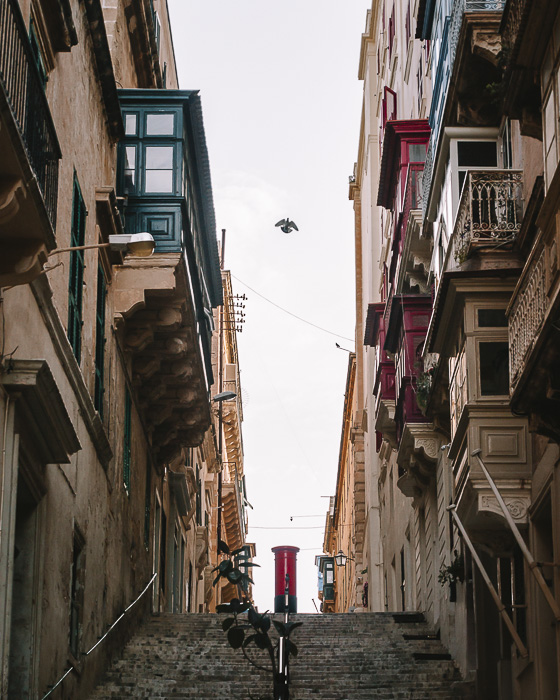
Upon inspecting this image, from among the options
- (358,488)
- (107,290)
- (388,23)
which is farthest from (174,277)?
(358,488)

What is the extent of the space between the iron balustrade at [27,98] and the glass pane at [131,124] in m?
10.6

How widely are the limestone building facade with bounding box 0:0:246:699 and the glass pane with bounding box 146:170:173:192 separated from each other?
34 mm

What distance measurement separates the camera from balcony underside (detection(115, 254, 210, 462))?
22.6 m

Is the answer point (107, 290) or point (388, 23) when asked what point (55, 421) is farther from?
point (388, 23)

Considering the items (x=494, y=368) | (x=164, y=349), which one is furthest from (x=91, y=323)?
(x=494, y=368)

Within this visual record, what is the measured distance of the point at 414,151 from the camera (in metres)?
28.8

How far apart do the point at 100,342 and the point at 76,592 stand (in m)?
4.28

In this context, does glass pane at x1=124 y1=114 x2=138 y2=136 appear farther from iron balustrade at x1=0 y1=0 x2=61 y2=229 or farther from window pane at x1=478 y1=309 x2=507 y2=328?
iron balustrade at x1=0 y1=0 x2=61 y2=229

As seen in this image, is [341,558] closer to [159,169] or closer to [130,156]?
[159,169]

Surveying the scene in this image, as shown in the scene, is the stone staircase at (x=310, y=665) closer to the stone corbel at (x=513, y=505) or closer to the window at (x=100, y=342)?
the stone corbel at (x=513, y=505)

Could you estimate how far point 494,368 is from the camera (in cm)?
1736

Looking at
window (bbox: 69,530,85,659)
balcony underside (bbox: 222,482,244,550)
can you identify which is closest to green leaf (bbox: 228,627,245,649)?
window (bbox: 69,530,85,659)

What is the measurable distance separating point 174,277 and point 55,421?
29.8 ft

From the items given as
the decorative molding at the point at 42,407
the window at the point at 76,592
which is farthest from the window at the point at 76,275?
the decorative molding at the point at 42,407
